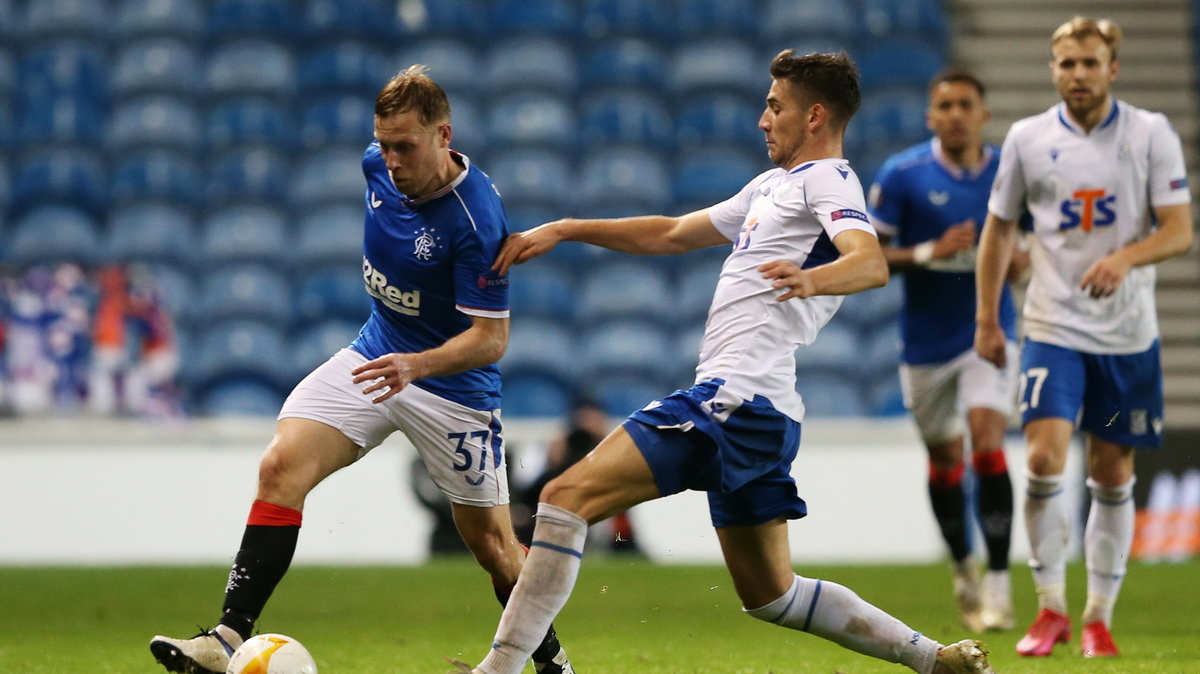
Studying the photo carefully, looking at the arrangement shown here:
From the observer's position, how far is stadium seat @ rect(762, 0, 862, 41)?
1474cm

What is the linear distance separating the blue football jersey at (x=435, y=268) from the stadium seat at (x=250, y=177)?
8.95m

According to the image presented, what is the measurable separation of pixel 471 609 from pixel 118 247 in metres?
6.53

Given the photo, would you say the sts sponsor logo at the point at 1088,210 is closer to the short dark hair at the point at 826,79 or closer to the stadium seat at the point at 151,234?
the short dark hair at the point at 826,79

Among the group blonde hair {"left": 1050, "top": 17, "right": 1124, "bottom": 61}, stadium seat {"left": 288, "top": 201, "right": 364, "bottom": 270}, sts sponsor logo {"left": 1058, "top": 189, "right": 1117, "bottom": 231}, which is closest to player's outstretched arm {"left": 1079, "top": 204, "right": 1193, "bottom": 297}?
sts sponsor logo {"left": 1058, "top": 189, "right": 1117, "bottom": 231}

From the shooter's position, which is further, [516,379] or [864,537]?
[516,379]

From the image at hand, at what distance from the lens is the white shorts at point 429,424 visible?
16.4ft

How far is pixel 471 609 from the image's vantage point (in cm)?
808

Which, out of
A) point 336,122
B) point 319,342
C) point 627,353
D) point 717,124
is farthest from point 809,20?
point 319,342

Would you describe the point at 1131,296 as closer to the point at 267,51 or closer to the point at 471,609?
the point at 471,609

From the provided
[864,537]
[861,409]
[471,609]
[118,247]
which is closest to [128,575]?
[471,609]

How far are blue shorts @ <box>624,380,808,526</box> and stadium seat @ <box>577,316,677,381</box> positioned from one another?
27.2ft

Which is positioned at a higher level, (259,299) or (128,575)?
(259,299)

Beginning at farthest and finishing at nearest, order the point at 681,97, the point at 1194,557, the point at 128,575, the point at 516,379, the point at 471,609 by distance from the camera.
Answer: the point at 681,97 → the point at 516,379 → the point at 1194,557 → the point at 128,575 → the point at 471,609

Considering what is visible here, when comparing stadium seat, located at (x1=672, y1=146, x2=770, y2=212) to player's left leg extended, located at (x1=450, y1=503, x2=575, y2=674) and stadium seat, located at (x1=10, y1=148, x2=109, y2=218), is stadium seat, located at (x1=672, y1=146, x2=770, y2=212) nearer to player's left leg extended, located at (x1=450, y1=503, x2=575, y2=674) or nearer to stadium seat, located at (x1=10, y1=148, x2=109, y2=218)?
stadium seat, located at (x1=10, y1=148, x2=109, y2=218)
